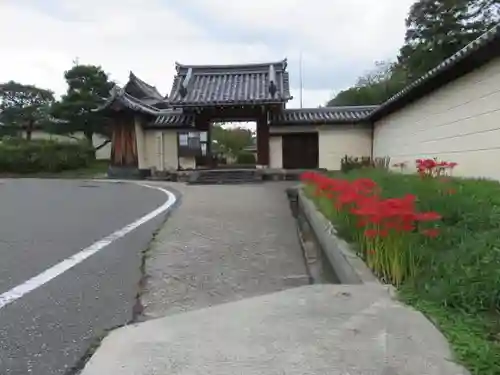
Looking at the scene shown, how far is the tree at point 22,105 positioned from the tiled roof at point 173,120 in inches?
621

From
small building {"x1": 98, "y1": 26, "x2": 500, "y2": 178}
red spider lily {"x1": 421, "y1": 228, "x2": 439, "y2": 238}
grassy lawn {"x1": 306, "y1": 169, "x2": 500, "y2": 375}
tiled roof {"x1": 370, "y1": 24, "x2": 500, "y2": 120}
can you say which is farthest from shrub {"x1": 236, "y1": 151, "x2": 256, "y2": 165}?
red spider lily {"x1": 421, "y1": 228, "x2": 439, "y2": 238}

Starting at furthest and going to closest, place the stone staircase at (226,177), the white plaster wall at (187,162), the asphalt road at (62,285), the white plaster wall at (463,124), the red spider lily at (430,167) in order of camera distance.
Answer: the white plaster wall at (187,162) < the stone staircase at (226,177) < the red spider lily at (430,167) < the white plaster wall at (463,124) < the asphalt road at (62,285)

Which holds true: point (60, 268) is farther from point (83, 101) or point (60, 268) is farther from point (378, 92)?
point (378, 92)

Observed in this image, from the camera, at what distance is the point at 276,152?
67.1 ft

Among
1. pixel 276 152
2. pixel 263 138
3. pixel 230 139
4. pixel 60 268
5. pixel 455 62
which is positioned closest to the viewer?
pixel 60 268

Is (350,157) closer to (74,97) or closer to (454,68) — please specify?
(454,68)

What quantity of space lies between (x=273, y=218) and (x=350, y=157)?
1270cm

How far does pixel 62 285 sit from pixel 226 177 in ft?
48.9

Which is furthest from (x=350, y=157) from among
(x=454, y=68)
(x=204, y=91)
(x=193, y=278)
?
(x=193, y=278)

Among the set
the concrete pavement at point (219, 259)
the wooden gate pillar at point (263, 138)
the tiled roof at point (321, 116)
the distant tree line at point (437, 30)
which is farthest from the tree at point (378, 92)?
the concrete pavement at point (219, 259)

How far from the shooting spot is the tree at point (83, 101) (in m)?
26.5

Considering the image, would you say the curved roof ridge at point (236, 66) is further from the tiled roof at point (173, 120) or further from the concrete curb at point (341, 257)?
the concrete curb at point (341, 257)

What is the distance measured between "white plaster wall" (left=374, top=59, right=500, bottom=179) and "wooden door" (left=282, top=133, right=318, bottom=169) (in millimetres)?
7969

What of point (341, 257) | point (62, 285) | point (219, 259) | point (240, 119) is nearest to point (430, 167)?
point (341, 257)
